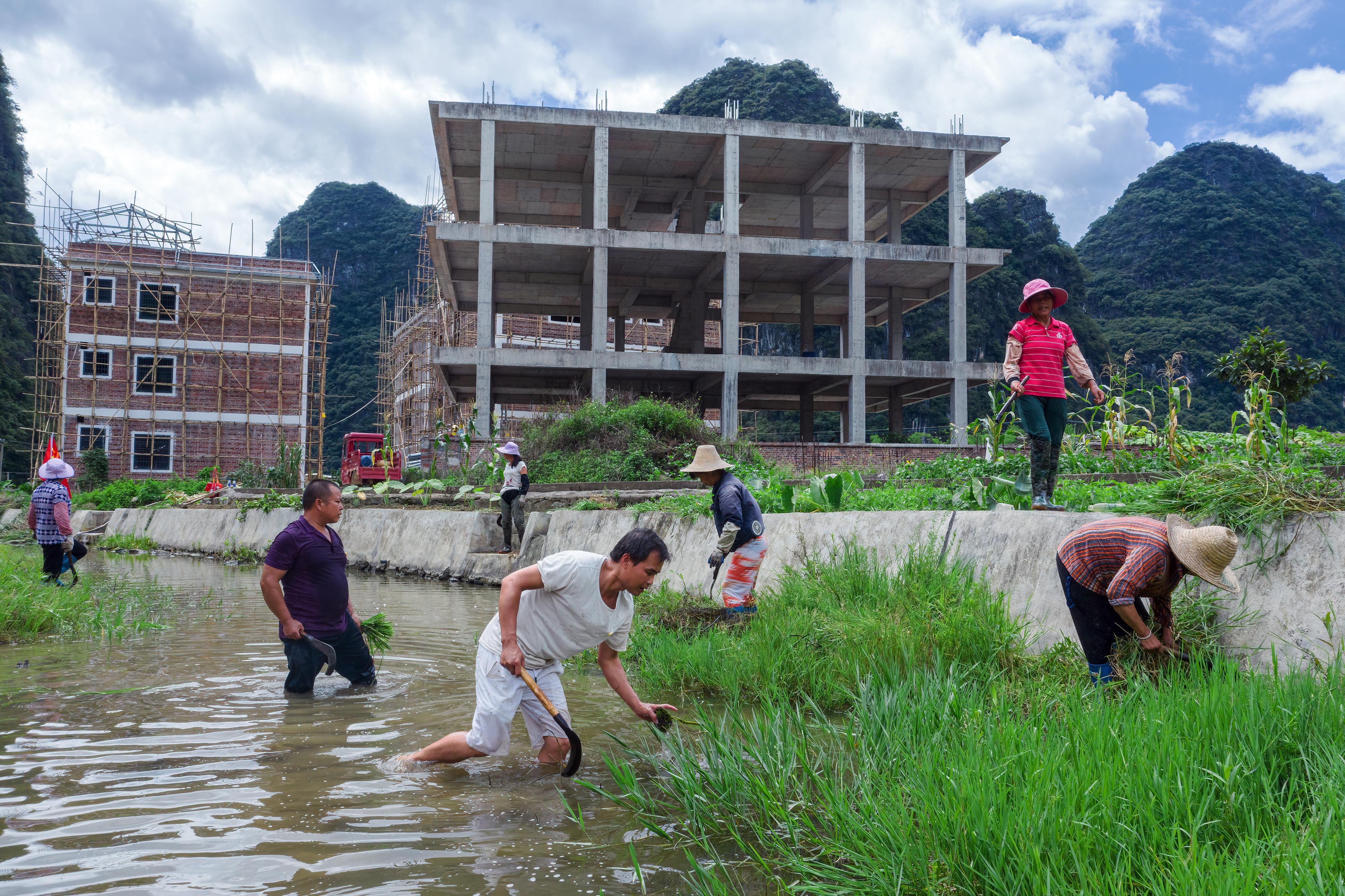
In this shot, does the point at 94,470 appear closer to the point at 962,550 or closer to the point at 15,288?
the point at 15,288

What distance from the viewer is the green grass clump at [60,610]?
26.6 feet

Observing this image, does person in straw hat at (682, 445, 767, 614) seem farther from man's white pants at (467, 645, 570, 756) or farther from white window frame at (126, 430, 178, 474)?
white window frame at (126, 430, 178, 474)

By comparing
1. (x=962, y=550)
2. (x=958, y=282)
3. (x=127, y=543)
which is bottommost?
(x=127, y=543)

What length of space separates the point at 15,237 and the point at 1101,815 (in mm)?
62825

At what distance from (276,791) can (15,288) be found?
62.7m

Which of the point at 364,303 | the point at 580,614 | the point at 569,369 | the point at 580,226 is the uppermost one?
the point at 364,303

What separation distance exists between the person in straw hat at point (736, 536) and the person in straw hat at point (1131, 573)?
2697mm

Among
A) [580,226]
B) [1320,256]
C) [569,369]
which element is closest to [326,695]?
[569,369]

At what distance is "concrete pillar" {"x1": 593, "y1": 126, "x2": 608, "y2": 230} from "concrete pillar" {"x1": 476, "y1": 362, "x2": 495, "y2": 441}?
394 cm

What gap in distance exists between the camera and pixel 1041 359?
6.73 metres

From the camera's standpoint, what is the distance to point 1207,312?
5991 centimetres

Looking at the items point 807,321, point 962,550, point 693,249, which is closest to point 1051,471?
point 962,550

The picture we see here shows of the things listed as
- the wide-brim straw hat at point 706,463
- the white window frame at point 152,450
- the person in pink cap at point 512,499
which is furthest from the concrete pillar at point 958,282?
the white window frame at point 152,450

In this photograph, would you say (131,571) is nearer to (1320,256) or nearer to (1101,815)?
(1101,815)
